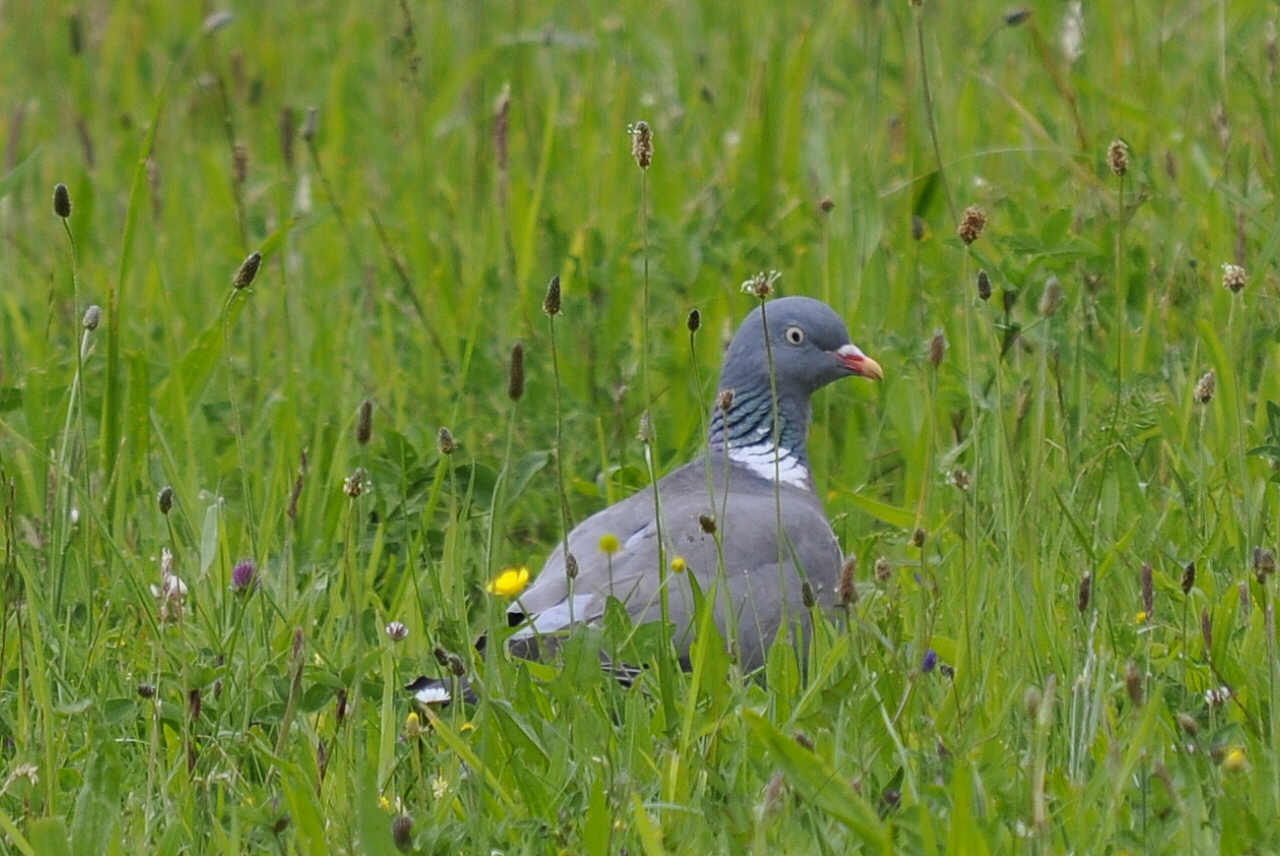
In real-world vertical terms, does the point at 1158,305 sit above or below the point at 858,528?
above

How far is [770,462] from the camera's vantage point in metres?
4.78

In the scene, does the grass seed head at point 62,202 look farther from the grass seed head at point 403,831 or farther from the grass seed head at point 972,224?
the grass seed head at point 972,224

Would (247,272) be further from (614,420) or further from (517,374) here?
(614,420)

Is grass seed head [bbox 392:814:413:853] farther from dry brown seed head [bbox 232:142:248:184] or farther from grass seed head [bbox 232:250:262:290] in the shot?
dry brown seed head [bbox 232:142:248:184]

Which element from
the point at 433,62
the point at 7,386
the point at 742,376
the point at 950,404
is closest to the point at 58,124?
the point at 433,62

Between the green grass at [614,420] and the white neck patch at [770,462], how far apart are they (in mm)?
182

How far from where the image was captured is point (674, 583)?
3986mm

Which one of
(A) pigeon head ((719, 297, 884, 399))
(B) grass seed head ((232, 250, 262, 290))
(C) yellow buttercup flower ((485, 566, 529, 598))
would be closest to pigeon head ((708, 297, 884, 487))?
(A) pigeon head ((719, 297, 884, 399))

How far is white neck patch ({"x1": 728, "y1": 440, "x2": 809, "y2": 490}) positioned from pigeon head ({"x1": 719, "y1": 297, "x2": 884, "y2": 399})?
14cm

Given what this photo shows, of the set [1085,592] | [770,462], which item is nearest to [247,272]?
[1085,592]

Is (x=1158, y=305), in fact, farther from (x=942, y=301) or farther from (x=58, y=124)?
(x=58, y=124)

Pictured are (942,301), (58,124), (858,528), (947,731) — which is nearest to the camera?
(947,731)

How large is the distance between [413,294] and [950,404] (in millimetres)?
1660

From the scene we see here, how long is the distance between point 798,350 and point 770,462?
28 cm
